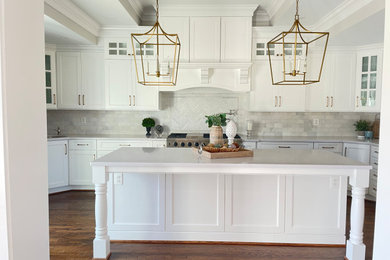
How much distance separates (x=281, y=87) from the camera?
183 inches

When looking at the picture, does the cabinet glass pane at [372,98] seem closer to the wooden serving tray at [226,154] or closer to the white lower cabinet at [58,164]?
the wooden serving tray at [226,154]

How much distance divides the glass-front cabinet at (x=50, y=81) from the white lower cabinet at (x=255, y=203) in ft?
11.6

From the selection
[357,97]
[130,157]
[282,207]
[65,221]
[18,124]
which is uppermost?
[357,97]

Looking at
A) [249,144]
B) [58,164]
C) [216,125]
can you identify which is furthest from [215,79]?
[58,164]

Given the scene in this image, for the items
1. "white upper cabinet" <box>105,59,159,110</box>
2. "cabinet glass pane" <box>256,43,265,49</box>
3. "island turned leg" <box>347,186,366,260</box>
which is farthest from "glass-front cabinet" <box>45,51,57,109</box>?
"island turned leg" <box>347,186,366,260</box>

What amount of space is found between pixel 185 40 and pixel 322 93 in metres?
2.54

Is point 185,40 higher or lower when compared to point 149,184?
higher

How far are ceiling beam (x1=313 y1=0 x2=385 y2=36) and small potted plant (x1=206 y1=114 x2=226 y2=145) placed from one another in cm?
218

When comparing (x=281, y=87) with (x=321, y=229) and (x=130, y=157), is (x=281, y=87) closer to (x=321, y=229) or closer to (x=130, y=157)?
(x=321, y=229)

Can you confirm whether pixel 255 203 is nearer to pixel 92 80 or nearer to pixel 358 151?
pixel 358 151

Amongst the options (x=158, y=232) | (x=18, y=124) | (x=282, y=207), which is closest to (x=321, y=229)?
(x=282, y=207)

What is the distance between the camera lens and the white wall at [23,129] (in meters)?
0.75

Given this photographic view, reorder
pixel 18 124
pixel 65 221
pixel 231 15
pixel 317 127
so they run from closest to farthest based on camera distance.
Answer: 1. pixel 18 124
2. pixel 65 221
3. pixel 231 15
4. pixel 317 127

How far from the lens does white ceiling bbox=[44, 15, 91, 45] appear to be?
353 centimetres
